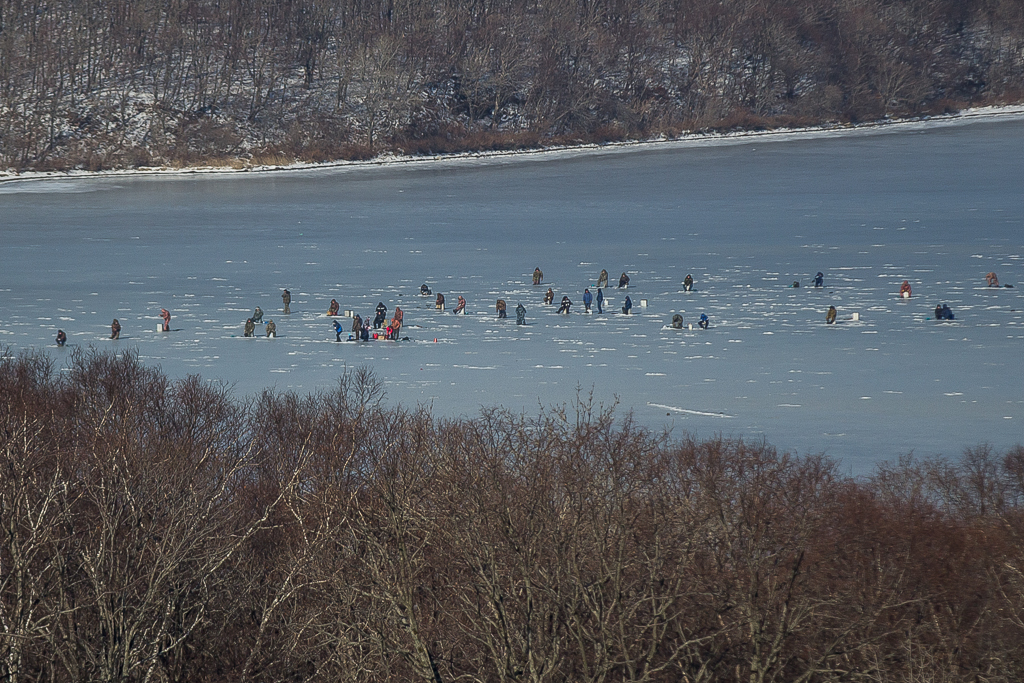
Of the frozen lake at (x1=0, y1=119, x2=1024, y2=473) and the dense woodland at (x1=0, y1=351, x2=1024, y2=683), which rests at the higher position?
the frozen lake at (x1=0, y1=119, x2=1024, y2=473)

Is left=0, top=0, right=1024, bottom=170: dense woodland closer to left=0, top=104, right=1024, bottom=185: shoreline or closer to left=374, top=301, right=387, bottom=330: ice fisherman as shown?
left=0, top=104, right=1024, bottom=185: shoreline

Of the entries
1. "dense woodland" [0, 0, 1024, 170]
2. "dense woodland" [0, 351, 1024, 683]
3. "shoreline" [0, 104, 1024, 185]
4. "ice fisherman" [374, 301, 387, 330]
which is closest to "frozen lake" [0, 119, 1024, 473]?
"ice fisherman" [374, 301, 387, 330]

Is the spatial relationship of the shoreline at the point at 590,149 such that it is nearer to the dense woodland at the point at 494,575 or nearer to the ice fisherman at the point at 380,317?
the ice fisherman at the point at 380,317

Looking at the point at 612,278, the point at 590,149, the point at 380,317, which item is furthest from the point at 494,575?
the point at 590,149

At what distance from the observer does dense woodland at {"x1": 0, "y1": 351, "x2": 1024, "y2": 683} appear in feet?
34.2

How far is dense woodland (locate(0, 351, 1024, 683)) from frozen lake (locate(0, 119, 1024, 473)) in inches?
230

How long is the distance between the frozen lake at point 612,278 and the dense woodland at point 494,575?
5.84 metres

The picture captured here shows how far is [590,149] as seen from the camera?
85.4 meters

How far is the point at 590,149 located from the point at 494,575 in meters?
76.8

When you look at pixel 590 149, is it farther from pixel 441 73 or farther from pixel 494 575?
pixel 494 575

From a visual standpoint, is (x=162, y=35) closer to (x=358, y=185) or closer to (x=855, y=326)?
(x=358, y=185)

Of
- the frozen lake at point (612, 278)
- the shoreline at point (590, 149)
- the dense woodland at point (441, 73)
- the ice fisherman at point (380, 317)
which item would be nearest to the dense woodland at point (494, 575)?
the frozen lake at point (612, 278)

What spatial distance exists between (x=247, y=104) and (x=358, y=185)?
865 inches

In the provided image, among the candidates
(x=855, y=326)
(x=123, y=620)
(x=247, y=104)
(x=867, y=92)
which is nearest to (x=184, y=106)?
(x=247, y=104)
